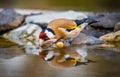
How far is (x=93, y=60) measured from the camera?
2309 mm

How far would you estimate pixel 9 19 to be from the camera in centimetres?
314

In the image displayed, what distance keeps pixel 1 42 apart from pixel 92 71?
106 cm

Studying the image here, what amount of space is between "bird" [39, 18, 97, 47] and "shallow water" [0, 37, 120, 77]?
186 mm

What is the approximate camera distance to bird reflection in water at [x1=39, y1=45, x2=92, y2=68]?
227cm

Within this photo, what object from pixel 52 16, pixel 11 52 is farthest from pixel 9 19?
pixel 11 52

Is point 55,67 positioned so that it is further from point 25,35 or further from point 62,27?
point 25,35

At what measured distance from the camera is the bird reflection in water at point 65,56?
2.27 metres

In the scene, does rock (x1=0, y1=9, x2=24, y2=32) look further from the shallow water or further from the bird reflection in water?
the bird reflection in water

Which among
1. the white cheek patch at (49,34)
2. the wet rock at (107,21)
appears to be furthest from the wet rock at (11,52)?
the wet rock at (107,21)

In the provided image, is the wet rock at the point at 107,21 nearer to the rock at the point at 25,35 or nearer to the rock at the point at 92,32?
the rock at the point at 92,32

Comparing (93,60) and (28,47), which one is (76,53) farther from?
(28,47)

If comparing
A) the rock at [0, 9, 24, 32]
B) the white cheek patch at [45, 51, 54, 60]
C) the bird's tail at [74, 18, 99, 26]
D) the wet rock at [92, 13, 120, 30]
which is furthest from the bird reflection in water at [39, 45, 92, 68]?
the rock at [0, 9, 24, 32]

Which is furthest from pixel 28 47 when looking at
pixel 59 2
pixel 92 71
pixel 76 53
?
pixel 59 2

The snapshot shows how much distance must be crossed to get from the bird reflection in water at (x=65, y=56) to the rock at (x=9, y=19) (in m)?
0.62
